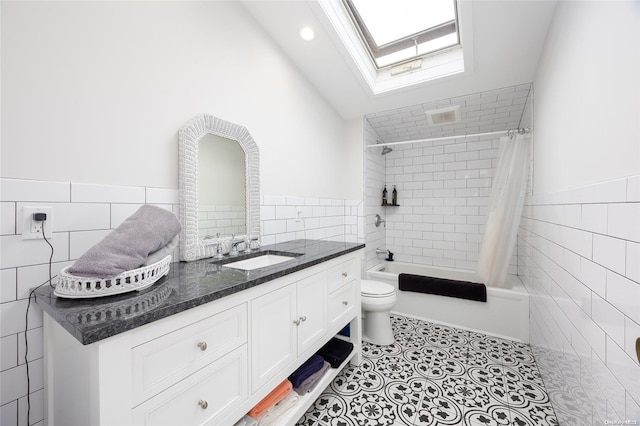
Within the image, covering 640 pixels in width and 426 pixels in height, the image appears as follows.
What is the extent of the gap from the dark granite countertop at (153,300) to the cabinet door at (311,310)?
5.9 inches

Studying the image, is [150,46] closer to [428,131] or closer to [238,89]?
[238,89]

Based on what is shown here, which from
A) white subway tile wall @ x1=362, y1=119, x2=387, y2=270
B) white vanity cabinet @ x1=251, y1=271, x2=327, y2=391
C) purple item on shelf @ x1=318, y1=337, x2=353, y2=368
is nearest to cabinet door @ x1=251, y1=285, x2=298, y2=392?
white vanity cabinet @ x1=251, y1=271, x2=327, y2=391

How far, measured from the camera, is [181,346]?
32.6 inches

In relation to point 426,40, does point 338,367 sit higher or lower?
lower

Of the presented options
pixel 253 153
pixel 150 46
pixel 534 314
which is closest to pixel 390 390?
pixel 534 314

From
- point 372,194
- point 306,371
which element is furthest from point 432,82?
point 306,371

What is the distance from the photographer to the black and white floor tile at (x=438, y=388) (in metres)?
1.47

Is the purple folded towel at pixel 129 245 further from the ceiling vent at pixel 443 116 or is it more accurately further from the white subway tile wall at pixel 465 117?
the ceiling vent at pixel 443 116

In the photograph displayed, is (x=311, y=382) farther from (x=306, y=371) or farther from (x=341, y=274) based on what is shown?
(x=341, y=274)

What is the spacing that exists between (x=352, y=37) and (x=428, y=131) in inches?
65.7

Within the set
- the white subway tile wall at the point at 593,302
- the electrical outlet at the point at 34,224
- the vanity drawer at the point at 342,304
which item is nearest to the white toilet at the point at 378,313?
the vanity drawer at the point at 342,304

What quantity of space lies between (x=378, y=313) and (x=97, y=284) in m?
1.99

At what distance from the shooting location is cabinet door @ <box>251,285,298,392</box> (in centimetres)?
108

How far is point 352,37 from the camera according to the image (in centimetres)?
206
